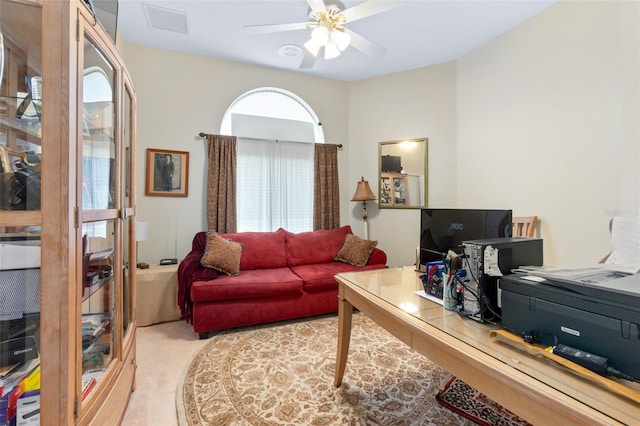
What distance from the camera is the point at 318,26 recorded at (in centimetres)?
205

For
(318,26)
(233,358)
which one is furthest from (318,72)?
(233,358)

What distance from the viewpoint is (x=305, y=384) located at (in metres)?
1.81

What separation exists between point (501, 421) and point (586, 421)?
1.24 meters

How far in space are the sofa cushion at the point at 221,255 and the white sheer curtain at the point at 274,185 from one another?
26.9 inches

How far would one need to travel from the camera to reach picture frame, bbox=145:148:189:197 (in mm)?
3156

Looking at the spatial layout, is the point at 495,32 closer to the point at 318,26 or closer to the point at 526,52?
the point at 526,52

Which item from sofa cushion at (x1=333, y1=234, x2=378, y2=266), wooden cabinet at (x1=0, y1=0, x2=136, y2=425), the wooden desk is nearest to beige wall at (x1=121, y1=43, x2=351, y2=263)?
sofa cushion at (x1=333, y1=234, x2=378, y2=266)

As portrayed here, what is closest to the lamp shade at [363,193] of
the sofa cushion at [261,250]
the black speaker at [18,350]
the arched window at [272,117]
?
the arched window at [272,117]

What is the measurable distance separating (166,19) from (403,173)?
Result: 126 inches

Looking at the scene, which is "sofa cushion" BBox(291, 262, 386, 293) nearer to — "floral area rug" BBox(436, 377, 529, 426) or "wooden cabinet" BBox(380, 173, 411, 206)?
"wooden cabinet" BBox(380, 173, 411, 206)

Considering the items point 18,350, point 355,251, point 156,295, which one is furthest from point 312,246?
point 18,350

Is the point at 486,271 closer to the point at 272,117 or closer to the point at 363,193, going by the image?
the point at 363,193

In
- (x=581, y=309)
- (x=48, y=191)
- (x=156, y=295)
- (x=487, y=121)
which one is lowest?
(x=156, y=295)

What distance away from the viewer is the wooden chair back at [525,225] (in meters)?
2.57
